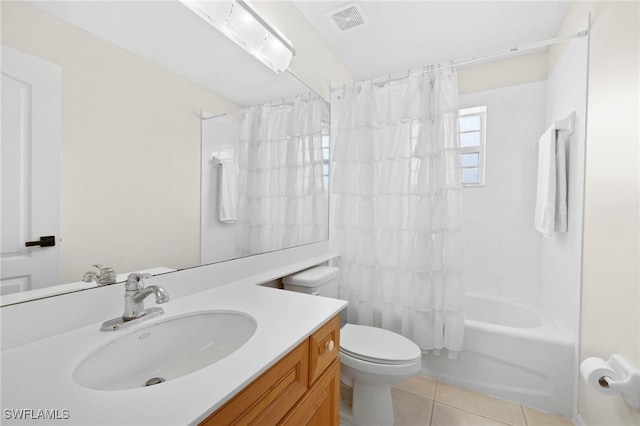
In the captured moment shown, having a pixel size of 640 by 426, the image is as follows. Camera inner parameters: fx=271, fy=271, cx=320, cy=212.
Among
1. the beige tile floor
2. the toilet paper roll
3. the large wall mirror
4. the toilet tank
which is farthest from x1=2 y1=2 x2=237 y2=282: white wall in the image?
the toilet paper roll

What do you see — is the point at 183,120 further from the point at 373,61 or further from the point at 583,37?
the point at 583,37

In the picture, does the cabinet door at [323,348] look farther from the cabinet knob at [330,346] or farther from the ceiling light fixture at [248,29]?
the ceiling light fixture at [248,29]

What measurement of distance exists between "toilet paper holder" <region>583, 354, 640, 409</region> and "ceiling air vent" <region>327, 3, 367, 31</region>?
2.28 m

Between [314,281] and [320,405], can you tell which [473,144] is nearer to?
[314,281]

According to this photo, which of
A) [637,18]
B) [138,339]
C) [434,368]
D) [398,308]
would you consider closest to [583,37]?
[637,18]

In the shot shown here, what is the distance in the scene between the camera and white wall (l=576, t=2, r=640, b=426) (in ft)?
3.58

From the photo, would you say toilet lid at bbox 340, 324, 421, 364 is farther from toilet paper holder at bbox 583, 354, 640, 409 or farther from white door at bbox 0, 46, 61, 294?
white door at bbox 0, 46, 61, 294

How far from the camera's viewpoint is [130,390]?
1.72 ft

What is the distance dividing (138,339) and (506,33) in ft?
9.56

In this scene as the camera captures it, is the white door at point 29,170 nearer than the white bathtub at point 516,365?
Yes

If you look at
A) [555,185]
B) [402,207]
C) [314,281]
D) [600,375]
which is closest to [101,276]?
[314,281]

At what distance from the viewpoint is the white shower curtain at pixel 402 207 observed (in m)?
1.72

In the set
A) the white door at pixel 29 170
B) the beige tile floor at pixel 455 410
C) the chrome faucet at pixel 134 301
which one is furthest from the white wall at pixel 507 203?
the white door at pixel 29 170

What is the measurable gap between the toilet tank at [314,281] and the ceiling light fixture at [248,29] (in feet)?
4.01
